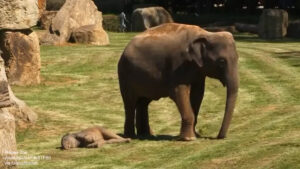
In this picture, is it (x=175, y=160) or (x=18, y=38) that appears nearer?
(x=175, y=160)

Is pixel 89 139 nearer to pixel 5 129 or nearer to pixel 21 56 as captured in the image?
pixel 5 129

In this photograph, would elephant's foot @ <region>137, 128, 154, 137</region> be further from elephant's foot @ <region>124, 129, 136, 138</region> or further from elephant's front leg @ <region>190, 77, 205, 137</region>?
elephant's front leg @ <region>190, 77, 205, 137</region>

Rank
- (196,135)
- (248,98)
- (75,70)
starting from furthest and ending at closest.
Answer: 1. (75,70)
2. (248,98)
3. (196,135)

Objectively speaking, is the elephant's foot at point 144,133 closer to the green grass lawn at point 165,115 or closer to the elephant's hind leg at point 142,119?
the elephant's hind leg at point 142,119

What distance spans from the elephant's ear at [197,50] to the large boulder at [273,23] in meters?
28.0

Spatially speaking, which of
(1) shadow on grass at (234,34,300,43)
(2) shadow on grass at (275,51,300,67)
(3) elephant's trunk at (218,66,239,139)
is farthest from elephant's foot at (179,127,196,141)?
(1) shadow on grass at (234,34,300,43)

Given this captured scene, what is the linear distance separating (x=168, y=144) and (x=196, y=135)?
128 cm

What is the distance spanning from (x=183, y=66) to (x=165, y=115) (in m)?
5.18

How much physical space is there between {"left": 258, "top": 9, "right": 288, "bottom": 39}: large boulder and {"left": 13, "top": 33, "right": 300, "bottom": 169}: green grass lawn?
20.5 feet

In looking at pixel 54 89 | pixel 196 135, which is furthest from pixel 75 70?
pixel 196 135

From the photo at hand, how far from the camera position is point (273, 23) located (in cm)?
4372

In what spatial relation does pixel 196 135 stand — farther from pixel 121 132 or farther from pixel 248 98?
pixel 248 98

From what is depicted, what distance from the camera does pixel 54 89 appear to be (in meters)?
25.6

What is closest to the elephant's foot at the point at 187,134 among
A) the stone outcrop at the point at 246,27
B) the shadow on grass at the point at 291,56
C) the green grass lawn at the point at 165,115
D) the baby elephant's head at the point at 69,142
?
the green grass lawn at the point at 165,115
